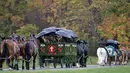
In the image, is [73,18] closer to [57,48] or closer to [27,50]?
[57,48]

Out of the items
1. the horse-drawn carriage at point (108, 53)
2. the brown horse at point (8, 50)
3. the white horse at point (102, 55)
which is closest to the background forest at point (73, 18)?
the horse-drawn carriage at point (108, 53)

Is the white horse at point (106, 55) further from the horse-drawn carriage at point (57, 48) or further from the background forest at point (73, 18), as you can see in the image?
the background forest at point (73, 18)

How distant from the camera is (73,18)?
51.3 meters

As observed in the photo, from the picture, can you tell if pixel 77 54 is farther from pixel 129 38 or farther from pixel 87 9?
pixel 87 9

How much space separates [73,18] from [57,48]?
Answer: 1059 inches

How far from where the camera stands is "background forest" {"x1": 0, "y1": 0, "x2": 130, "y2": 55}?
4616 centimetres

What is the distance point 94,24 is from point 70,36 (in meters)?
A: 26.4

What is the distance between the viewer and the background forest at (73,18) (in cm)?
4616

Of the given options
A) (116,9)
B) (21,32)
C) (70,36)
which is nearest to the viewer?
(70,36)

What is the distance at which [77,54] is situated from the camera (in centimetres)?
2702

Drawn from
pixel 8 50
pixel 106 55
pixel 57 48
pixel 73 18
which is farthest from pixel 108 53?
pixel 73 18

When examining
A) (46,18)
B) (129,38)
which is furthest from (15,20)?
(129,38)

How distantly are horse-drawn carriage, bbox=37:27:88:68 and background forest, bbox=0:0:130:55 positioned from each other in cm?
Result: 1881

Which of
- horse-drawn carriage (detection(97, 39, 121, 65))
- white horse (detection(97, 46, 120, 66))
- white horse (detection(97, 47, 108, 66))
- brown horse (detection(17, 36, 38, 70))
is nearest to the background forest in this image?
horse-drawn carriage (detection(97, 39, 121, 65))
